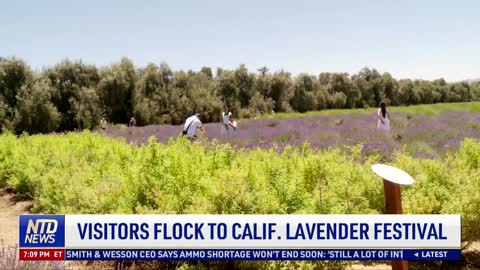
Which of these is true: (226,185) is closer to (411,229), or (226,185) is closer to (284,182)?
(284,182)

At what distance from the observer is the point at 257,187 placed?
5.20 meters

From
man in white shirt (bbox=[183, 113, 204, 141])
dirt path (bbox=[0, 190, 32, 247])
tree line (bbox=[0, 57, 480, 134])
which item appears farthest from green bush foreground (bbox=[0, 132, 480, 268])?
tree line (bbox=[0, 57, 480, 134])

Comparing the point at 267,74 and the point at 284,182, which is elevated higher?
the point at 267,74

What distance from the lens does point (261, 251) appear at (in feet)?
12.8

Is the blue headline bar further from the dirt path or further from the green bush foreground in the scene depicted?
the dirt path

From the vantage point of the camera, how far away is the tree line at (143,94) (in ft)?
127

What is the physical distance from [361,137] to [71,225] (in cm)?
1061

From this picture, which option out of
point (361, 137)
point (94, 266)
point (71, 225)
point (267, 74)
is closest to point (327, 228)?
point (71, 225)

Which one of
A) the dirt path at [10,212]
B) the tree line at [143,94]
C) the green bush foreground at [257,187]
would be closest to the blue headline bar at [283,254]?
the green bush foreground at [257,187]

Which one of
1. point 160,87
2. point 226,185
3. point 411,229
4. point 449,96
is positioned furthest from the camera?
point 449,96

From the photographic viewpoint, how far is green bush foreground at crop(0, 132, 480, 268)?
16.1 feet

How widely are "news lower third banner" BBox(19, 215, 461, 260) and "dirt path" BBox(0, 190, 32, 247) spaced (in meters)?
3.02

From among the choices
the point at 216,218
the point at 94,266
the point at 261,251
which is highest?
the point at 216,218

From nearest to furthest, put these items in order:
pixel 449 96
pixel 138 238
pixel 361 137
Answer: pixel 138 238 → pixel 361 137 → pixel 449 96
